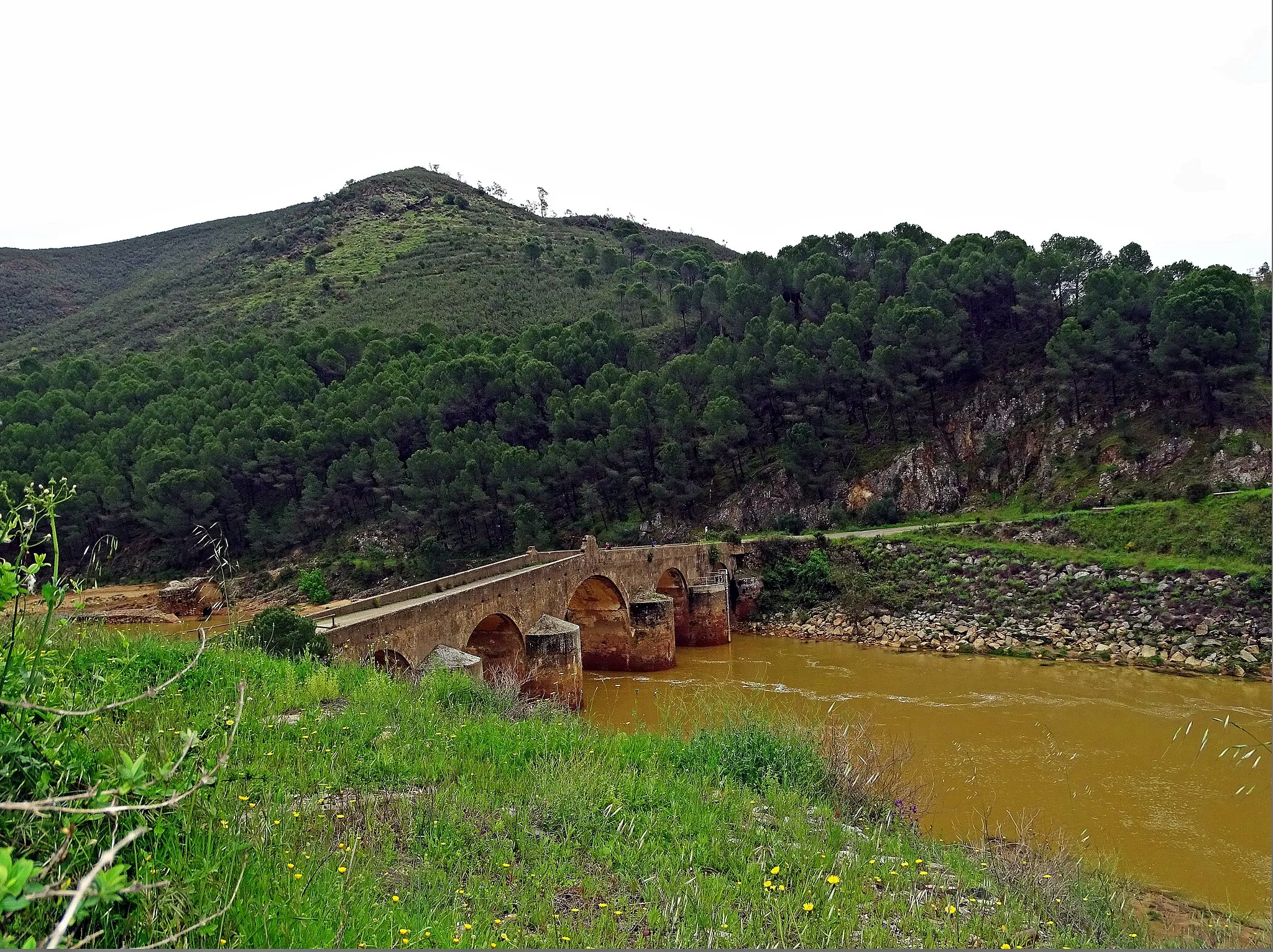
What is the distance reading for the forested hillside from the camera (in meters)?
32.4

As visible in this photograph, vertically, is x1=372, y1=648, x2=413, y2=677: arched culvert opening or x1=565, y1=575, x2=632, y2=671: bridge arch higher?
x1=372, y1=648, x2=413, y2=677: arched culvert opening

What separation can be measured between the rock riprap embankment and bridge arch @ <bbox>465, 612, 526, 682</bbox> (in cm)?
1232

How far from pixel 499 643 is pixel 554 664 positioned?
1.55 metres

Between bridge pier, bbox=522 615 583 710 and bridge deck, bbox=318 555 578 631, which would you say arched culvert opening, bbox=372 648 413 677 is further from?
bridge pier, bbox=522 615 583 710

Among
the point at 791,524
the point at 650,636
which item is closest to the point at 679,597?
the point at 650,636

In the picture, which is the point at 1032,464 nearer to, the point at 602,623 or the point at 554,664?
the point at 602,623

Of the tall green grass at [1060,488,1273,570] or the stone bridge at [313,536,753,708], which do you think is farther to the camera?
the tall green grass at [1060,488,1273,570]

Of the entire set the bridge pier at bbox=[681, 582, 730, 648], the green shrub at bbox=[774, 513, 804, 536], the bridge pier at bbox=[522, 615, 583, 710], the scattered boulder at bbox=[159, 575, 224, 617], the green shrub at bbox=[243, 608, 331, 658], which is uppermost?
the green shrub at bbox=[243, 608, 331, 658]

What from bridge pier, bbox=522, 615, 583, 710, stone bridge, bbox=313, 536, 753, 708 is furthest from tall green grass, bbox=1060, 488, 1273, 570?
bridge pier, bbox=522, 615, 583, 710

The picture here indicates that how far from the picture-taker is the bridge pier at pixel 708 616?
27.4 metres

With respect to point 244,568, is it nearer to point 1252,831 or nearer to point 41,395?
point 41,395

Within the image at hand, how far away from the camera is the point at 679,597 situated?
2778 centimetres

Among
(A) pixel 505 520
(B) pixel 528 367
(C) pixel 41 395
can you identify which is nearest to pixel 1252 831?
(A) pixel 505 520

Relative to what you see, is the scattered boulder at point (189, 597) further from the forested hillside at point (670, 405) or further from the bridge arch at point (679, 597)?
the bridge arch at point (679, 597)
